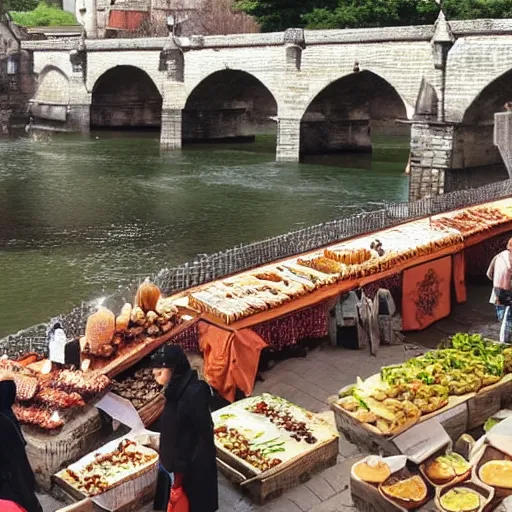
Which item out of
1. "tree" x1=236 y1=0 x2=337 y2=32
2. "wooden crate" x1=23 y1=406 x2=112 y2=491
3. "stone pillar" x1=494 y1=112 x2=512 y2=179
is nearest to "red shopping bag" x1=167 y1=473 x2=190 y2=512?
"wooden crate" x1=23 y1=406 x2=112 y2=491

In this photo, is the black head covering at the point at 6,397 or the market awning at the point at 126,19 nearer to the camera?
the black head covering at the point at 6,397

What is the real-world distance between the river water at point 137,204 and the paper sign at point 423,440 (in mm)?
9712

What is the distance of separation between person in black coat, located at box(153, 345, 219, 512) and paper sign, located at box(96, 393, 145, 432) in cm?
153

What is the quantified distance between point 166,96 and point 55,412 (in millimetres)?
37189

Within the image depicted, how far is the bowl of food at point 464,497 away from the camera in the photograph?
22.2 ft

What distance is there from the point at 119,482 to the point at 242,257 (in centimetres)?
494

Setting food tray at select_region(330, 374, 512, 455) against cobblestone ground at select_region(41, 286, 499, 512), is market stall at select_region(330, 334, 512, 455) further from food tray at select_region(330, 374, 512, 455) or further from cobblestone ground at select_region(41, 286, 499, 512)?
cobblestone ground at select_region(41, 286, 499, 512)

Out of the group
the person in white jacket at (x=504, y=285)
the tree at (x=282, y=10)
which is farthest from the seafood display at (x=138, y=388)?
the tree at (x=282, y=10)

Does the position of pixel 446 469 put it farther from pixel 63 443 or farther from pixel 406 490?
pixel 63 443

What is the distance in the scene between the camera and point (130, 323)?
9086mm

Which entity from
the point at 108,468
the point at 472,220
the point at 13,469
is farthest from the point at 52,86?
the point at 13,469

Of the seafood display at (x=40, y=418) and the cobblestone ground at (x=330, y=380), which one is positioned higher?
the seafood display at (x=40, y=418)

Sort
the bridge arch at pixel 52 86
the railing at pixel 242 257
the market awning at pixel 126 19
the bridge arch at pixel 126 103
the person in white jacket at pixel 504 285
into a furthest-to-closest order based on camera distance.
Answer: the market awning at pixel 126 19, the bridge arch at pixel 52 86, the bridge arch at pixel 126 103, the person in white jacket at pixel 504 285, the railing at pixel 242 257

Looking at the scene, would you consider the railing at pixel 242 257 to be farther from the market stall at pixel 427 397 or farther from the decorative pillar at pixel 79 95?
the decorative pillar at pixel 79 95
